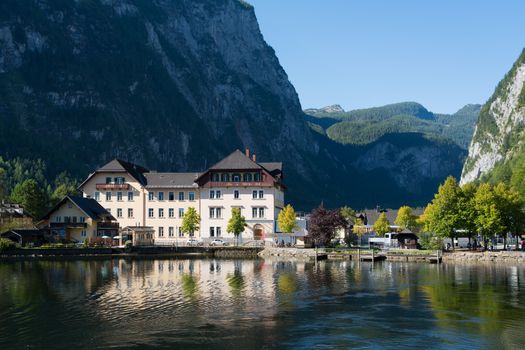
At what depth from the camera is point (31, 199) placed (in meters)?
123

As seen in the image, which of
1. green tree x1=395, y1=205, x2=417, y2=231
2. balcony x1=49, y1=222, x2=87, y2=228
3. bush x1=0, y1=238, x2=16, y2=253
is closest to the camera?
bush x1=0, y1=238, x2=16, y2=253

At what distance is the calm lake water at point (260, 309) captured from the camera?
32.1 meters

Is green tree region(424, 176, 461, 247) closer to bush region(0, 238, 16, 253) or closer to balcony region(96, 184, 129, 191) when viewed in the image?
balcony region(96, 184, 129, 191)

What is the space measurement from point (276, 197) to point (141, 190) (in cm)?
2334

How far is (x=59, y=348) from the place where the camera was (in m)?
30.3

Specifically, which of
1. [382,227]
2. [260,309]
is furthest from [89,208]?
[260,309]

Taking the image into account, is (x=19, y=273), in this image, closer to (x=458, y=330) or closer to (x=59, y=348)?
(x=59, y=348)

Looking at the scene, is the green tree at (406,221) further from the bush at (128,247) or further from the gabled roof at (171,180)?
the bush at (128,247)

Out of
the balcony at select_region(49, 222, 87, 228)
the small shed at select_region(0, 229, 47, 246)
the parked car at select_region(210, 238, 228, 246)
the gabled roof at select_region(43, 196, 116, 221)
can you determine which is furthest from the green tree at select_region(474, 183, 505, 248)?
the small shed at select_region(0, 229, 47, 246)

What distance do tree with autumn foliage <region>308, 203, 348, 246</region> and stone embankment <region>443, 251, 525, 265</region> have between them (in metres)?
18.6

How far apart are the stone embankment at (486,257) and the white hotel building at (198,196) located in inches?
1272

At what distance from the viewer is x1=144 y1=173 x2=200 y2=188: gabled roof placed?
112312 millimetres

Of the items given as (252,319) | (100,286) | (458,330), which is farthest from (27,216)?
(458,330)

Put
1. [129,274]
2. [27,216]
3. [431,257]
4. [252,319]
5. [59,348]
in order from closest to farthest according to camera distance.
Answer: [59,348] < [252,319] < [129,274] < [431,257] < [27,216]
